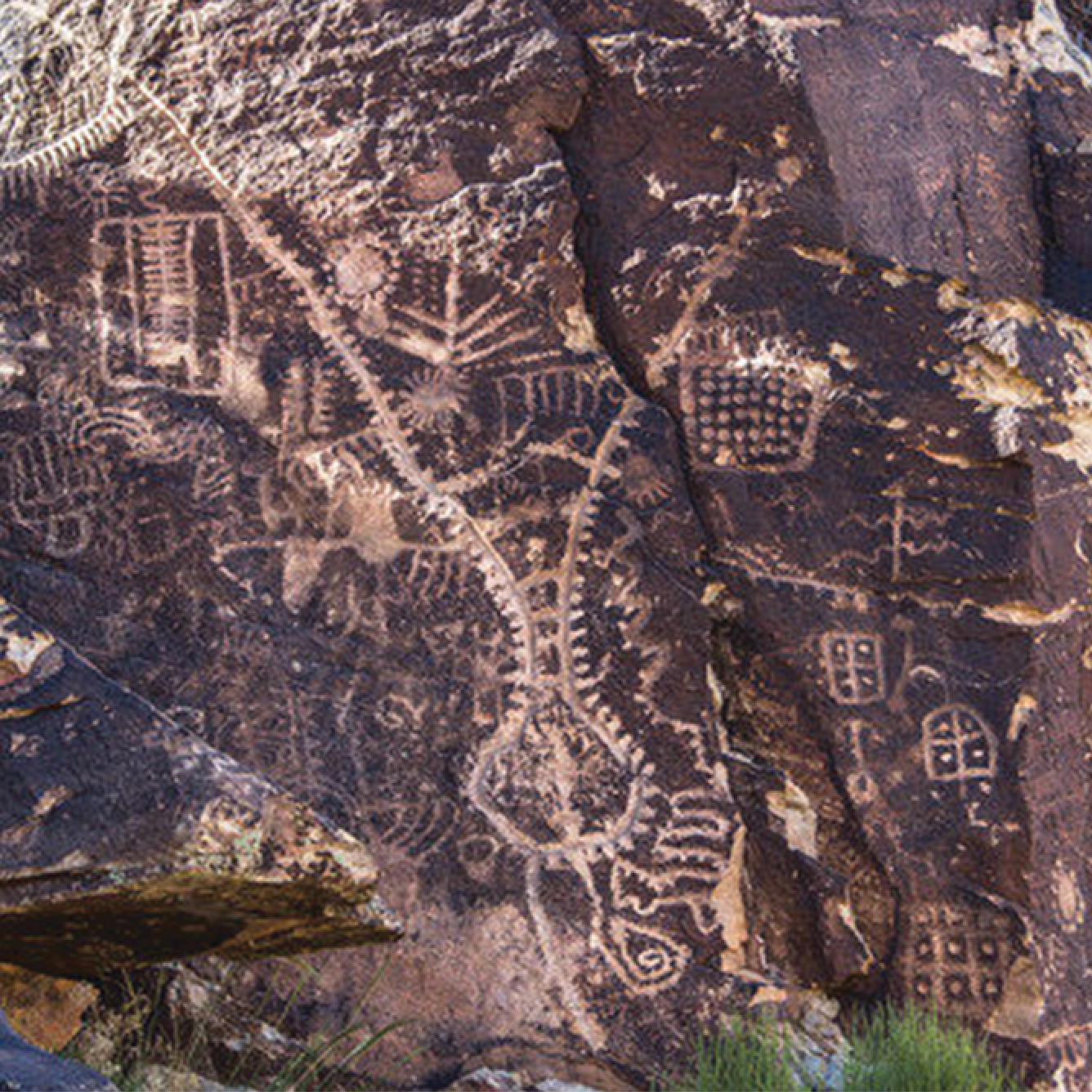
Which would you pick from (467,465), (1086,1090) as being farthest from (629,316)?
(1086,1090)

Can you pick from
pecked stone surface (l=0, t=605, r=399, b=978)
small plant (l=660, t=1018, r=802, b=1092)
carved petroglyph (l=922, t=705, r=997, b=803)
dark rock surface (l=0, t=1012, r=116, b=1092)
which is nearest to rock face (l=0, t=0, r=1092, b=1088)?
carved petroglyph (l=922, t=705, r=997, b=803)

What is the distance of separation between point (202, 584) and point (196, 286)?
58cm

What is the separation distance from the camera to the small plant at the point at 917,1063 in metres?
3.01

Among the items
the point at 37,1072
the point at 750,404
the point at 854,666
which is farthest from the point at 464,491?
the point at 37,1072

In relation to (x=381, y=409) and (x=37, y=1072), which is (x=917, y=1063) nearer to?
(x=37, y=1072)

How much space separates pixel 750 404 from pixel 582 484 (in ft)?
1.15

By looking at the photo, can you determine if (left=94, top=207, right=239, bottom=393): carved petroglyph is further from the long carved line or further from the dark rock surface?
the dark rock surface

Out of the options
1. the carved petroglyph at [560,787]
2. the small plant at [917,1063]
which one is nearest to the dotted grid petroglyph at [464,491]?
the carved petroglyph at [560,787]

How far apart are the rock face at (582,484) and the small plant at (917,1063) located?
322 millimetres

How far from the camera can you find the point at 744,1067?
3.09m

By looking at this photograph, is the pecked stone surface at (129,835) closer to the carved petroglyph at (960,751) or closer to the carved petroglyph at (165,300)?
the carved petroglyph at (165,300)

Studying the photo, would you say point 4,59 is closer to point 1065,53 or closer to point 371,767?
point 371,767

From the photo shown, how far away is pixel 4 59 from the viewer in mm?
3992

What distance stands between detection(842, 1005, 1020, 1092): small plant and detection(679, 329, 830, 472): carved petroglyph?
1.06 m
